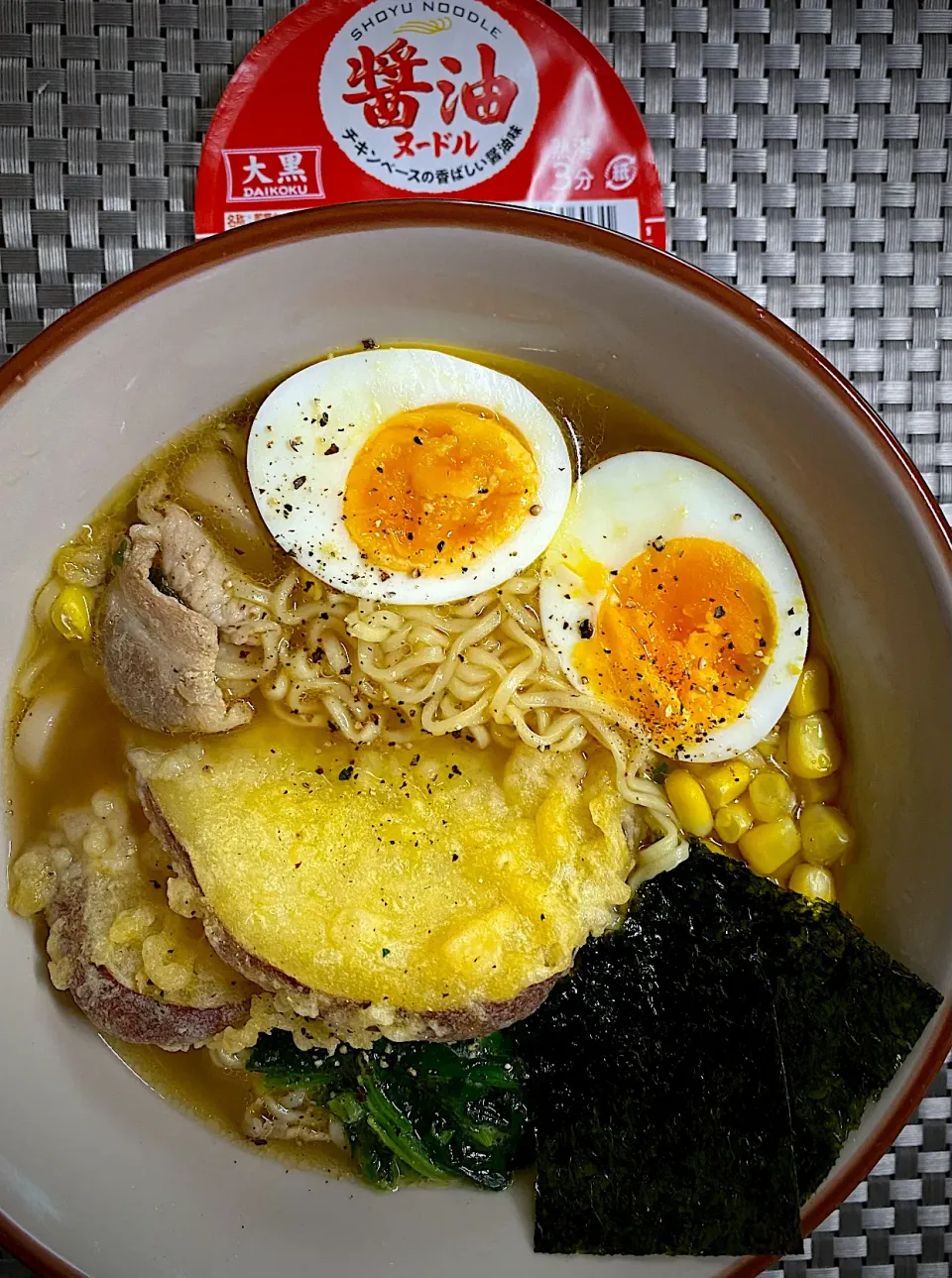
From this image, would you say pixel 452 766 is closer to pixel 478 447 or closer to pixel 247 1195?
pixel 478 447

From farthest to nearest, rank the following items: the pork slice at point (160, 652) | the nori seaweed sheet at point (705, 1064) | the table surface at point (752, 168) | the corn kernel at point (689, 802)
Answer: the table surface at point (752, 168) < the corn kernel at point (689, 802) < the pork slice at point (160, 652) < the nori seaweed sheet at point (705, 1064)

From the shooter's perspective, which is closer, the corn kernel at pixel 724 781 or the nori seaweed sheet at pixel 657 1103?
the nori seaweed sheet at pixel 657 1103

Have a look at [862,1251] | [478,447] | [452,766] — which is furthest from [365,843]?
[862,1251]

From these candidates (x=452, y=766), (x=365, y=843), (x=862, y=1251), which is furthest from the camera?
(x=862, y=1251)

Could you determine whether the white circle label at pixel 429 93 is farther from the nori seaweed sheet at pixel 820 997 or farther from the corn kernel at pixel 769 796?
the nori seaweed sheet at pixel 820 997

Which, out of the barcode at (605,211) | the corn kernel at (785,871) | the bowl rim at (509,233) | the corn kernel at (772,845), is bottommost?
the corn kernel at (785,871)

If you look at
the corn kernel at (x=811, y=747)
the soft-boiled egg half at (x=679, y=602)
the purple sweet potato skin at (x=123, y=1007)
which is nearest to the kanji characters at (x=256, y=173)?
the soft-boiled egg half at (x=679, y=602)

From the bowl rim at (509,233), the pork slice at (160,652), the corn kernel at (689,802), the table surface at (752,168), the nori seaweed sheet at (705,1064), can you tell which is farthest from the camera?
the table surface at (752,168)
